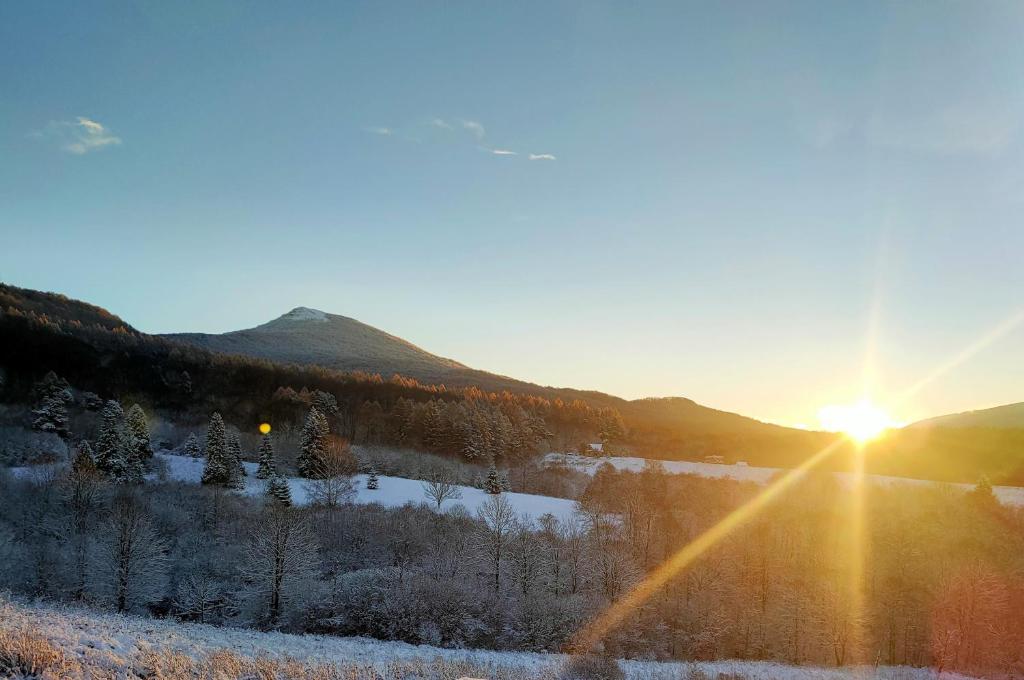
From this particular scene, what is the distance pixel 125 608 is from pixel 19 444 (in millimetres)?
47149

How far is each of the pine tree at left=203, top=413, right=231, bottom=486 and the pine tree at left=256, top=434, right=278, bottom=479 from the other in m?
5.95

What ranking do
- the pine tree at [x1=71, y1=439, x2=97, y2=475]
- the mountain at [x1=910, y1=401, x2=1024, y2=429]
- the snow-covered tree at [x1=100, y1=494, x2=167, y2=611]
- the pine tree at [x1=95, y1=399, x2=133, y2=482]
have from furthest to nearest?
1. the mountain at [x1=910, y1=401, x2=1024, y2=429]
2. the pine tree at [x1=95, y1=399, x2=133, y2=482]
3. the pine tree at [x1=71, y1=439, x2=97, y2=475]
4. the snow-covered tree at [x1=100, y1=494, x2=167, y2=611]

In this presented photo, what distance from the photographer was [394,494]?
3127 inches

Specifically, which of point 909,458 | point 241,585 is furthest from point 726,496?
point 241,585

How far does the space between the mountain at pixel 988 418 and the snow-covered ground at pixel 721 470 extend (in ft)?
230

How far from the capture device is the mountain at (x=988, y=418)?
161475 mm

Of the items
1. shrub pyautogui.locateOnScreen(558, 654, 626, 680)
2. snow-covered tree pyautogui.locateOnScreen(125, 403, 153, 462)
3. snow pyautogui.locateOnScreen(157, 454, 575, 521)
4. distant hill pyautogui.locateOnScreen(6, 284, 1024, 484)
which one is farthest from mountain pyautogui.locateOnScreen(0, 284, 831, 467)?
shrub pyautogui.locateOnScreen(558, 654, 626, 680)

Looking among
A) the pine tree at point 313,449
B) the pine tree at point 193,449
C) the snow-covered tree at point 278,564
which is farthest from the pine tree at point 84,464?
the pine tree at point 313,449

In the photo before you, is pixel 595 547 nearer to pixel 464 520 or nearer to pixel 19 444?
pixel 464 520

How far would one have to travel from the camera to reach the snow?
75875 mm

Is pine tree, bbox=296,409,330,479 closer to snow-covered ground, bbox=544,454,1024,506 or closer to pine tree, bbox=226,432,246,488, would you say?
pine tree, bbox=226,432,246,488

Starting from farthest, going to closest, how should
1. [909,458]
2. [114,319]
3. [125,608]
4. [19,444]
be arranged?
[114,319] → [909,458] → [19,444] → [125,608]

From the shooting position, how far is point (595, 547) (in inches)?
2576

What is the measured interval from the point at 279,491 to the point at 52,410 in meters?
43.1
